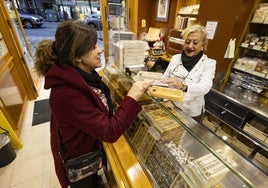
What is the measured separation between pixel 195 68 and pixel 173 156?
3.16ft

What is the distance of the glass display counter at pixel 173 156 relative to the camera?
64 centimetres

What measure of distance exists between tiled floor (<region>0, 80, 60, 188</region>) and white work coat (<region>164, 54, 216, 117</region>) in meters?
1.69

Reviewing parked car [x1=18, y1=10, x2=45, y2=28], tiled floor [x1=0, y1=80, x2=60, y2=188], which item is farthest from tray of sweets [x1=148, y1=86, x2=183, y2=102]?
parked car [x1=18, y1=10, x2=45, y2=28]

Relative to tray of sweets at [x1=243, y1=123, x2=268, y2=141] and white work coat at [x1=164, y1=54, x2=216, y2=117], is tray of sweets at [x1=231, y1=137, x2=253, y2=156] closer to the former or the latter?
tray of sweets at [x1=243, y1=123, x2=268, y2=141]

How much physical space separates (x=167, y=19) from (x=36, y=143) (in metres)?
3.50

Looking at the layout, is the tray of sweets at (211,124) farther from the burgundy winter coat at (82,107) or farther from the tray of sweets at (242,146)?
the burgundy winter coat at (82,107)

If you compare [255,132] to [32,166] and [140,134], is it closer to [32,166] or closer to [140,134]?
[140,134]

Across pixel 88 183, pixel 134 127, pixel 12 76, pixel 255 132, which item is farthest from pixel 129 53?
pixel 12 76

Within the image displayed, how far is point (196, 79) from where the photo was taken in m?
1.45

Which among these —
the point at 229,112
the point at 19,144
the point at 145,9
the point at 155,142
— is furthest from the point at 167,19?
the point at 19,144

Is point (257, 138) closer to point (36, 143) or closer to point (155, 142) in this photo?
point (155, 142)

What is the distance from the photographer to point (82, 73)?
2.63ft

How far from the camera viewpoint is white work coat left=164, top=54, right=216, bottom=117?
135cm

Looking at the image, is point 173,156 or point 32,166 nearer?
point 173,156
